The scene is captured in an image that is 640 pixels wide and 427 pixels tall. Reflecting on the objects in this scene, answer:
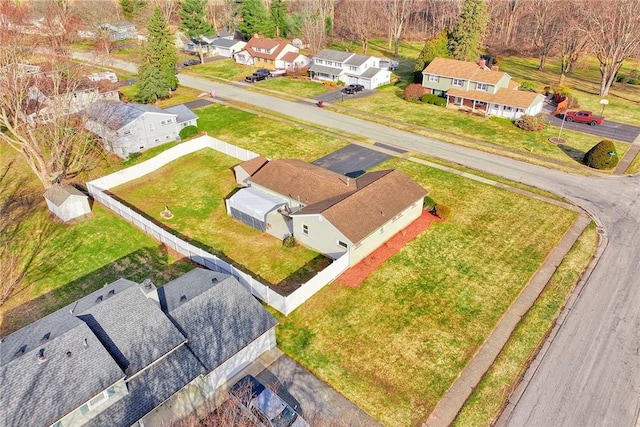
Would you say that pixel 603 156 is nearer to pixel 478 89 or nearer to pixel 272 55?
pixel 478 89

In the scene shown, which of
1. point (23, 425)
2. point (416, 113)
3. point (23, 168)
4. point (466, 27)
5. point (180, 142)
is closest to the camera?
point (23, 425)

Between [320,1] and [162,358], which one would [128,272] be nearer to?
[162,358]

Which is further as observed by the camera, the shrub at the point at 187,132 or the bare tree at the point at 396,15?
the bare tree at the point at 396,15

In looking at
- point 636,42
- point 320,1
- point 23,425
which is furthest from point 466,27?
point 23,425

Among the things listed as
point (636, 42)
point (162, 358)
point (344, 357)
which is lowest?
point (344, 357)

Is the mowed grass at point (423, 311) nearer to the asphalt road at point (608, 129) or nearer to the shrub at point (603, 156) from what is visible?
the shrub at point (603, 156)

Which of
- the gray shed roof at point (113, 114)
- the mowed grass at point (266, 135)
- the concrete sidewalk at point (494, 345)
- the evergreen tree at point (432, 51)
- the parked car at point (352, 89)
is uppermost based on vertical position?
the evergreen tree at point (432, 51)

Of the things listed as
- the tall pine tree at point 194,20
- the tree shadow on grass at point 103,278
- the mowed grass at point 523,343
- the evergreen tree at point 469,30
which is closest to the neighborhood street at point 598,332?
the mowed grass at point 523,343
